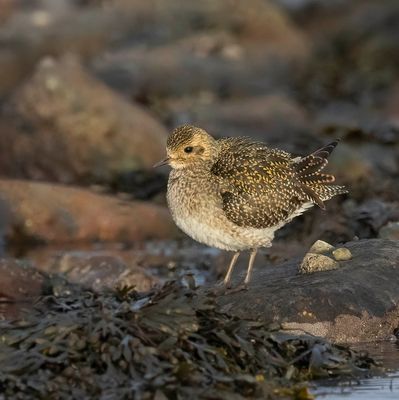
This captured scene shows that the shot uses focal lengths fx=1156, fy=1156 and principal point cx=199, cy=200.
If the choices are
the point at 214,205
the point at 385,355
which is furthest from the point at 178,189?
the point at 385,355

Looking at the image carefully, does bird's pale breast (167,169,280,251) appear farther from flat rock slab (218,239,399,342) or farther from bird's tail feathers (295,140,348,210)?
bird's tail feathers (295,140,348,210)

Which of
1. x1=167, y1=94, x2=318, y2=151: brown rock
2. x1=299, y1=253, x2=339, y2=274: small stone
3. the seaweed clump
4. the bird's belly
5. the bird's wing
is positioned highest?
the bird's wing

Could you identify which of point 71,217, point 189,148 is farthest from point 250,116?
point 189,148

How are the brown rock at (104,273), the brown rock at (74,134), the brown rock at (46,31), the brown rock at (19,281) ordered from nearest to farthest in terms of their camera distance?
the brown rock at (19,281), the brown rock at (104,273), the brown rock at (74,134), the brown rock at (46,31)

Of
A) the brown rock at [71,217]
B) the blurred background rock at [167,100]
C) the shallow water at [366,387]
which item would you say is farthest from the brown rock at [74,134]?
the shallow water at [366,387]

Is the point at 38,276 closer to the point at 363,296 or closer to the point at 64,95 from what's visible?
the point at 363,296

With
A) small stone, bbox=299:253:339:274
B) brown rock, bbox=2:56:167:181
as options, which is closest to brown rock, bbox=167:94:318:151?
brown rock, bbox=2:56:167:181

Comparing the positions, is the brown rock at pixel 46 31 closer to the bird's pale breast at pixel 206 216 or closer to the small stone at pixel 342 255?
the bird's pale breast at pixel 206 216

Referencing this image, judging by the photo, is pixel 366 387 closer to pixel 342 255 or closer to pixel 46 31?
pixel 342 255
